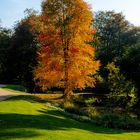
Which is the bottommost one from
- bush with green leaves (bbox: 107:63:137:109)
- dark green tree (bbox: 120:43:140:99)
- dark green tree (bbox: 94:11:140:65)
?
bush with green leaves (bbox: 107:63:137:109)

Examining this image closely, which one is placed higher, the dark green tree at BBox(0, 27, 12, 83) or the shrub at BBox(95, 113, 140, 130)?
the dark green tree at BBox(0, 27, 12, 83)

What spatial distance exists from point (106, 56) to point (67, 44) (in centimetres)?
3263

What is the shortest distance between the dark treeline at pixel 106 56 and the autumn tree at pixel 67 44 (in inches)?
137

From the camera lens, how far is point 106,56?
71875 millimetres

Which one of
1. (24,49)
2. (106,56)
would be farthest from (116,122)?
(106,56)

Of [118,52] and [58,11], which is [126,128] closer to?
[58,11]

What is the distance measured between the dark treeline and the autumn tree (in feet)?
11.5

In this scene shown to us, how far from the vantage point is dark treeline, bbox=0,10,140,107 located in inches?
1587

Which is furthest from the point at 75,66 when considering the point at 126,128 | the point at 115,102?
the point at 126,128

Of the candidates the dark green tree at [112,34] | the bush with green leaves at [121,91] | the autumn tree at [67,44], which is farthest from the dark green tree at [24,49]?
the bush with green leaves at [121,91]

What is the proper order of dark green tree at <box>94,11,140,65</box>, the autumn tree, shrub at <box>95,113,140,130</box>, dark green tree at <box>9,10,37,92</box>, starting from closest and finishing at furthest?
shrub at <box>95,113,140,130</box>, the autumn tree, dark green tree at <box>9,10,37,92</box>, dark green tree at <box>94,11,140,65</box>

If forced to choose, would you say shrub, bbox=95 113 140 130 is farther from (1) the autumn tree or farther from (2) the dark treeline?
(1) the autumn tree

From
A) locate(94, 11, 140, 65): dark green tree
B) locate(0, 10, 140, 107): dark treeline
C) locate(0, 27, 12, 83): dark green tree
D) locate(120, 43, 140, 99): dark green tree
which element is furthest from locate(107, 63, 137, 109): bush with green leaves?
locate(0, 27, 12, 83): dark green tree

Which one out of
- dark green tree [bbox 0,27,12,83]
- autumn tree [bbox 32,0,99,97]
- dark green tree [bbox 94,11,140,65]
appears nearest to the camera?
autumn tree [bbox 32,0,99,97]
